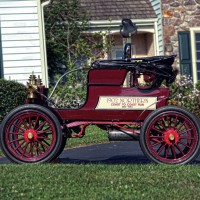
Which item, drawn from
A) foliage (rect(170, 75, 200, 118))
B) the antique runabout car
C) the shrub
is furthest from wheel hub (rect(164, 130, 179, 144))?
foliage (rect(170, 75, 200, 118))

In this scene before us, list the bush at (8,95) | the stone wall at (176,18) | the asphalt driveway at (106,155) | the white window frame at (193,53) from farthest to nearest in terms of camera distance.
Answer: the stone wall at (176,18)
the white window frame at (193,53)
the bush at (8,95)
the asphalt driveway at (106,155)

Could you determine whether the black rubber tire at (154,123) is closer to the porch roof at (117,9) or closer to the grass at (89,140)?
the grass at (89,140)

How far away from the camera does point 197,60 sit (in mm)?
20797

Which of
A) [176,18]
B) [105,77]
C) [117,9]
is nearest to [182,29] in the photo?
[176,18]

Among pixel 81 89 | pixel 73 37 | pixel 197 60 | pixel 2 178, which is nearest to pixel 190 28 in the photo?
pixel 197 60

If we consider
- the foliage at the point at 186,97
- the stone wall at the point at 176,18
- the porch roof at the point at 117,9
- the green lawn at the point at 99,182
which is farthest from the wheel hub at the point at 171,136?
the porch roof at the point at 117,9

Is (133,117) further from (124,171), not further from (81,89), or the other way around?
(81,89)

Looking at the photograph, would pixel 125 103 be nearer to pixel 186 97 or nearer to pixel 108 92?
pixel 108 92

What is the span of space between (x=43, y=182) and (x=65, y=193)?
55 centimetres

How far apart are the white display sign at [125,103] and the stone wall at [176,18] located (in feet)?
39.1

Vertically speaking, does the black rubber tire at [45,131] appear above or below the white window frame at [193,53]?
below

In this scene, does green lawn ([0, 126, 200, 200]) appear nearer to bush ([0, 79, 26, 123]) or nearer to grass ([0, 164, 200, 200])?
grass ([0, 164, 200, 200])

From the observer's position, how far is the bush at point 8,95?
54.0ft

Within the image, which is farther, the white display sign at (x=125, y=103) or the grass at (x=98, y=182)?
the white display sign at (x=125, y=103)
